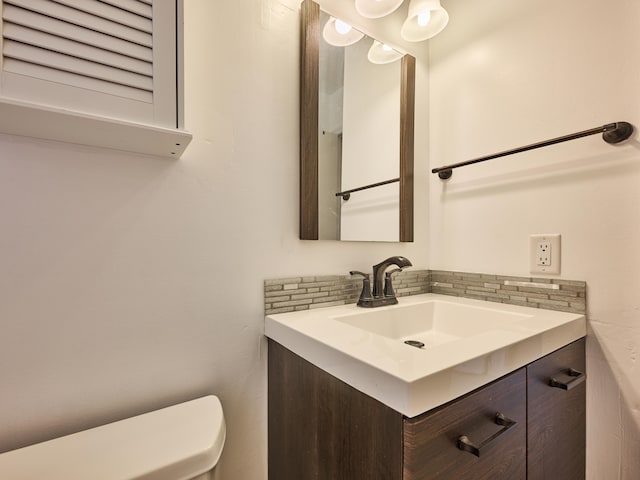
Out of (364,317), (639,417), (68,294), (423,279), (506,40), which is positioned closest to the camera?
(68,294)

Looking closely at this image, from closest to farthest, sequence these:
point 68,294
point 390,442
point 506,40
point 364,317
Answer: point 390,442
point 68,294
point 364,317
point 506,40

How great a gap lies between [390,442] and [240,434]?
525mm

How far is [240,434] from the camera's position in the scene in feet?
2.77

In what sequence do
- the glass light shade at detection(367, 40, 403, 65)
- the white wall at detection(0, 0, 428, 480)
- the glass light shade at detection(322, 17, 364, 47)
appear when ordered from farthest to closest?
the glass light shade at detection(367, 40, 403, 65) → the glass light shade at detection(322, 17, 364, 47) → the white wall at detection(0, 0, 428, 480)

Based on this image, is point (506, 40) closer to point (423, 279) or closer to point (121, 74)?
point (423, 279)

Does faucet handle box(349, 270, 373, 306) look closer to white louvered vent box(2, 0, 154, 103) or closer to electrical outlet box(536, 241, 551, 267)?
electrical outlet box(536, 241, 551, 267)

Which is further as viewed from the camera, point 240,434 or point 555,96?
point 555,96

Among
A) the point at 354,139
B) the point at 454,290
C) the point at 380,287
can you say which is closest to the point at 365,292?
the point at 380,287

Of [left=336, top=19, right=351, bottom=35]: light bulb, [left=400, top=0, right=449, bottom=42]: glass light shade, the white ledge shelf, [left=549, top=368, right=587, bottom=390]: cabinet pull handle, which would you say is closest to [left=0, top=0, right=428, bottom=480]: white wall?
the white ledge shelf

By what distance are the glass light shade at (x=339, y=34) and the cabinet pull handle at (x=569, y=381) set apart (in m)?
1.18

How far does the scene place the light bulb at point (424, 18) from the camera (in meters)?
1.08

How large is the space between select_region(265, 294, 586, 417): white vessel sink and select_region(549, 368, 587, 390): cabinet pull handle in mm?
76

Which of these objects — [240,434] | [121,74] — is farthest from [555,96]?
[240,434]

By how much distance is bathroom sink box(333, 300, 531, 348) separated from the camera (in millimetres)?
920
